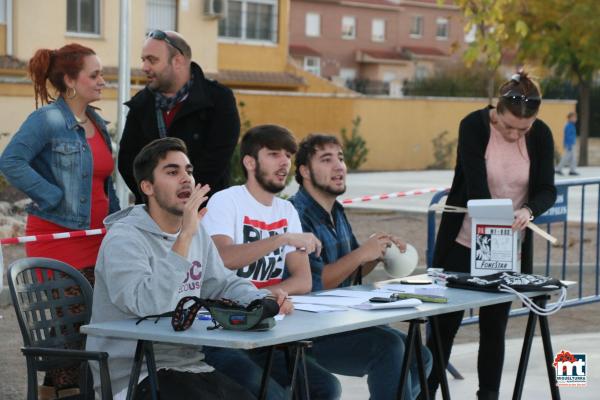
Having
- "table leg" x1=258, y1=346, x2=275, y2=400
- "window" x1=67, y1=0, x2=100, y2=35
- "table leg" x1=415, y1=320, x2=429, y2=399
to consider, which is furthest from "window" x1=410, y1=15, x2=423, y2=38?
"table leg" x1=258, y1=346, x2=275, y2=400

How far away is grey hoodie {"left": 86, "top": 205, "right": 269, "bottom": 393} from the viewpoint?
14.7 feet

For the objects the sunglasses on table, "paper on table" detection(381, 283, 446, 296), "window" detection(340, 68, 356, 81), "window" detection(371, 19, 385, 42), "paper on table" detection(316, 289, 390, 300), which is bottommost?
"paper on table" detection(381, 283, 446, 296)

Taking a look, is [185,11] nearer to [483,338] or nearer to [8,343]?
[8,343]

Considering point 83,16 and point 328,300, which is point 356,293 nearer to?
point 328,300

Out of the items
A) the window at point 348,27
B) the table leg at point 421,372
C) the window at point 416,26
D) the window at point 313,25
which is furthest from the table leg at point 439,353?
the window at point 416,26

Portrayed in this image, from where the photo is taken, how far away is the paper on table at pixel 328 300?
508cm

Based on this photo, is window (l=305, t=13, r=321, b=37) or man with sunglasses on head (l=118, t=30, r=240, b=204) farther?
window (l=305, t=13, r=321, b=37)

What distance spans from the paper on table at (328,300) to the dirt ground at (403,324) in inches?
97.4

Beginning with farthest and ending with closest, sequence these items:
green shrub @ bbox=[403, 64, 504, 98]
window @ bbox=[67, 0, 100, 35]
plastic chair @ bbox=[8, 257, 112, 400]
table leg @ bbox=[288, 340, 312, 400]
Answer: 1. green shrub @ bbox=[403, 64, 504, 98]
2. window @ bbox=[67, 0, 100, 35]
3. plastic chair @ bbox=[8, 257, 112, 400]
4. table leg @ bbox=[288, 340, 312, 400]

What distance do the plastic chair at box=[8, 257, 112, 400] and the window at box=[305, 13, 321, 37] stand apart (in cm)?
5607

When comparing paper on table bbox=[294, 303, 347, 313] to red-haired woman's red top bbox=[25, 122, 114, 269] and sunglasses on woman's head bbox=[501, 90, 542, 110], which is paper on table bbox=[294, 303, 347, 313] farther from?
sunglasses on woman's head bbox=[501, 90, 542, 110]

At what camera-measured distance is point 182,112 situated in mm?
6211

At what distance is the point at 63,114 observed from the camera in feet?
20.3

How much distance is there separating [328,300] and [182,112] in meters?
1.53
